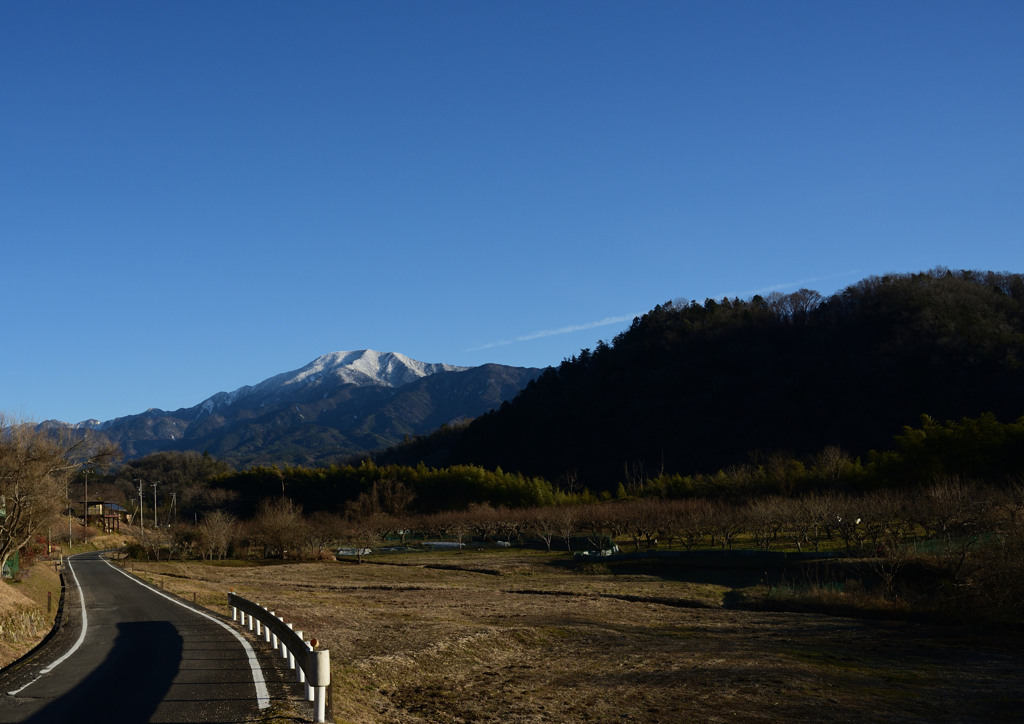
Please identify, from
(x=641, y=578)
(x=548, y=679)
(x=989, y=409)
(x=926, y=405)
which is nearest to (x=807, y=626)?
(x=548, y=679)

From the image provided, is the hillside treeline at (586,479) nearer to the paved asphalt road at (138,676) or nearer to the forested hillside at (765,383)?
the forested hillside at (765,383)

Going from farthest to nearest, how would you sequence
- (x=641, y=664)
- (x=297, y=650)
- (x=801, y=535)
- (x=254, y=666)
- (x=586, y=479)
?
(x=586, y=479)
(x=801, y=535)
(x=641, y=664)
(x=254, y=666)
(x=297, y=650)

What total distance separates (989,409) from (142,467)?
15419cm

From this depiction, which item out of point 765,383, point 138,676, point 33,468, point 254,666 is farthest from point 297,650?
point 765,383

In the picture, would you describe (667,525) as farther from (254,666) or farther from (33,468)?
(254,666)

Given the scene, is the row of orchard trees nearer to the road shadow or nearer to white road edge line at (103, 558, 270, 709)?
white road edge line at (103, 558, 270, 709)

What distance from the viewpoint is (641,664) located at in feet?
57.0

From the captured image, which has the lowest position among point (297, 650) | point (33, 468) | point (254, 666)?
point (254, 666)

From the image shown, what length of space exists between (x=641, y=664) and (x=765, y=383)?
110 meters

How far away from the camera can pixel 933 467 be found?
59.2 m

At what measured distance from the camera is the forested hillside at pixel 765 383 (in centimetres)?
9819

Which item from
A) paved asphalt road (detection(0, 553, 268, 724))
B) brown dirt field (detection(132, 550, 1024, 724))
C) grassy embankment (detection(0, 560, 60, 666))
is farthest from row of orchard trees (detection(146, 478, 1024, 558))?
grassy embankment (detection(0, 560, 60, 666))

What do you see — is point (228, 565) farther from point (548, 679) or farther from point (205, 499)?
point (205, 499)

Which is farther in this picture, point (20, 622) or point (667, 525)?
point (667, 525)
